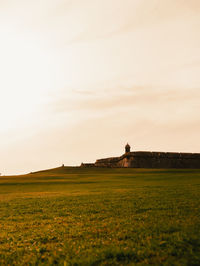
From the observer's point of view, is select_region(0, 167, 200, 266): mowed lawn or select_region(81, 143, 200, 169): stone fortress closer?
select_region(0, 167, 200, 266): mowed lawn

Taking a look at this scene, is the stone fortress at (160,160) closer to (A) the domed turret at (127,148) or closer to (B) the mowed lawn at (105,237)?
(A) the domed turret at (127,148)

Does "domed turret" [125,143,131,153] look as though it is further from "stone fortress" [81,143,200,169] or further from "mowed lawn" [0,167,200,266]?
"mowed lawn" [0,167,200,266]

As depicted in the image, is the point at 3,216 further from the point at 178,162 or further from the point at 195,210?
the point at 178,162

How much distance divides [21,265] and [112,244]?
7.09 ft

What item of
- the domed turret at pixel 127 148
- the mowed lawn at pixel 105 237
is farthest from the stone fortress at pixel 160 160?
the mowed lawn at pixel 105 237

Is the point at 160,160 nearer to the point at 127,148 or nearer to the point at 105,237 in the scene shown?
the point at 127,148

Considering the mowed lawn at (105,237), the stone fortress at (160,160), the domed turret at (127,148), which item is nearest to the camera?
the mowed lawn at (105,237)

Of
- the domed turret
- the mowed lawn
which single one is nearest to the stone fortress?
the domed turret

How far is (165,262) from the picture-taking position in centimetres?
476

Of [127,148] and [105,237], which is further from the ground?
[127,148]

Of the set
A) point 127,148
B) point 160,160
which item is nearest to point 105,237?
point 160,160

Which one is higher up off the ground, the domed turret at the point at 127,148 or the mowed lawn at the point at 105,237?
the domed turret at the point at 127,148

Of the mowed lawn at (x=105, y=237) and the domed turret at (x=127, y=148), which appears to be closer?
the mowed lawn at (x=105, y=237)

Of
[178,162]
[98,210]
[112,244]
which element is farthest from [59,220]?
[178,162]
